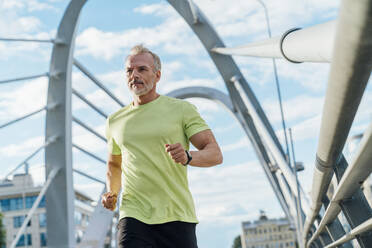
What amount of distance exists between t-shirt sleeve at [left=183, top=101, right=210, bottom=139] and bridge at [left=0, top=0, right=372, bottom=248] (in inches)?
22.7

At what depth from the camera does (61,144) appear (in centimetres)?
1554

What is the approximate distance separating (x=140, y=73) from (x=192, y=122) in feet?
1.27

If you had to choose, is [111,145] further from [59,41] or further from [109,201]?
[59,41]

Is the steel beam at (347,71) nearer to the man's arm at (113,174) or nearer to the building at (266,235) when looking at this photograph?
the man's arm at (113,174)

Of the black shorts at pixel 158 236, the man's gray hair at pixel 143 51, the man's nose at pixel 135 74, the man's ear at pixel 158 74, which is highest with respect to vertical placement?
the man's gray hair at pixel 143 51

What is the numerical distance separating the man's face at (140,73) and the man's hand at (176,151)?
2.06 feet

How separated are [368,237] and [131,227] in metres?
1.38

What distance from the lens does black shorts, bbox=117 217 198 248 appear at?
2.93 metres

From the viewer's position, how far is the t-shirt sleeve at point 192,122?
10.1ft

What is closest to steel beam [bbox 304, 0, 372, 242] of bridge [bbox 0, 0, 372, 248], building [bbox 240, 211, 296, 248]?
bridge [bbox 0, 0, 372, 248]

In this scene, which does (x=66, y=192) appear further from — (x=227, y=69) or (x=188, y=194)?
(x=188, y=194)

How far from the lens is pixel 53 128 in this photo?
51.7ft

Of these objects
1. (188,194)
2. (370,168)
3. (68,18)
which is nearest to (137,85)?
(188,194)

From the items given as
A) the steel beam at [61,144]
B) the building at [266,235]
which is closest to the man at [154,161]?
the steel beam at [61,144]
